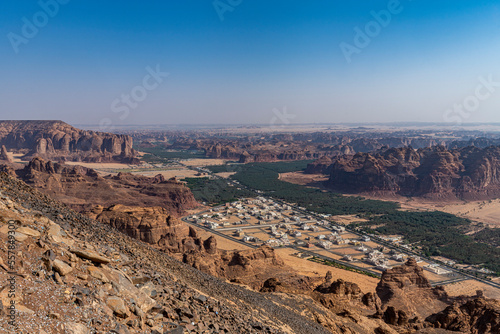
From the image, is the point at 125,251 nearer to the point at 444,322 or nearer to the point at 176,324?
the point at 176,324

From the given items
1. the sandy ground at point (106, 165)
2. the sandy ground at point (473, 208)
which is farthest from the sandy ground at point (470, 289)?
the sandy ground at point (106, 165)

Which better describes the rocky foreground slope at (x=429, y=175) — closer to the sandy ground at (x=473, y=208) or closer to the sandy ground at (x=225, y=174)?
the sandy ground at (x=473, y=208)

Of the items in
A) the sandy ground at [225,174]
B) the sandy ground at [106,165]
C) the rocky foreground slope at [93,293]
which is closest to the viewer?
the rocky foreground slope at [93,293]

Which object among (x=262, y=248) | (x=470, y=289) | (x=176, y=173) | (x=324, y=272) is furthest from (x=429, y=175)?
(x=176, y=173)

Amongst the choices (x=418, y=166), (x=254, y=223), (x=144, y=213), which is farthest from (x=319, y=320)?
(x=418, y=166)

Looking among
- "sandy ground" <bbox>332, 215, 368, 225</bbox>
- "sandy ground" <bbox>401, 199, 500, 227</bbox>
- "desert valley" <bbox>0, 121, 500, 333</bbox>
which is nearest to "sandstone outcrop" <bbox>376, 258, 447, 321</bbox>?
"desert valley" <bbox>0, 121, 500, 333</bbox>
